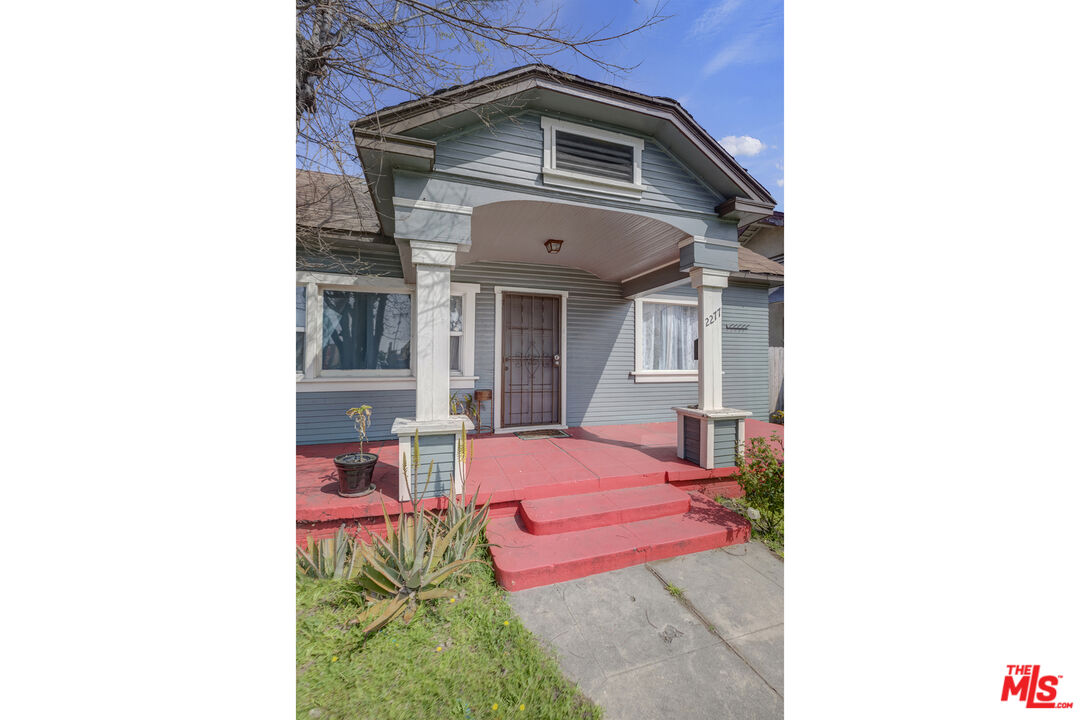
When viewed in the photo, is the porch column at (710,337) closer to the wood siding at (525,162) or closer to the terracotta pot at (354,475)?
the wood siding at (525,162)

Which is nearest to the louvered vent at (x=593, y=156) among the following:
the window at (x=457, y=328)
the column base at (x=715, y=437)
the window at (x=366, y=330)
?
the window at (x=457, y=328)

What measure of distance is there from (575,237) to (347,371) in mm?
3417

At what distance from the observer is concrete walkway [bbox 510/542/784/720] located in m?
1.65

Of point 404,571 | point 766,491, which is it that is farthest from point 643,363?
point 404,571

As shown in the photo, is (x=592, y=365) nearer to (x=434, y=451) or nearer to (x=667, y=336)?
(x=667, y=336)

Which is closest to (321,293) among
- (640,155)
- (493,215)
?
(493,215)

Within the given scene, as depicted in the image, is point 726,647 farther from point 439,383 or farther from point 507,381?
point 507,381

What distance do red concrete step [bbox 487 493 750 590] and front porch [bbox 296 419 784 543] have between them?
0.39 m

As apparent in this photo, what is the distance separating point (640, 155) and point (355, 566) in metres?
4.39

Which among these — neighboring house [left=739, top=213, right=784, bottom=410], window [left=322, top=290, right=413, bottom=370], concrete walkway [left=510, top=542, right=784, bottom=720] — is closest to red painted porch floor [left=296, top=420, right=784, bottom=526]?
concrete walkway [left=510, top=542, right=784, bottom=720]

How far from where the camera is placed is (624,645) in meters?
1.94

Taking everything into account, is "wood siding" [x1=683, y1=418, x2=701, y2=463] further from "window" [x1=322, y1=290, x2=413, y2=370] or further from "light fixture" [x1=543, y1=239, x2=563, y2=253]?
"window" [x1=322, y1=290, x2=413, y2=370]

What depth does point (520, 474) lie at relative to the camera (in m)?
3.59

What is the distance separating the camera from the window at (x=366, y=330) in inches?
190
